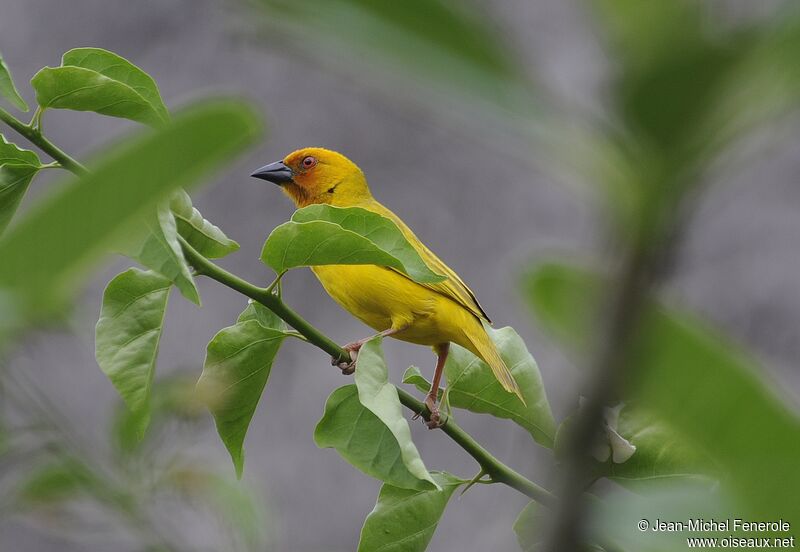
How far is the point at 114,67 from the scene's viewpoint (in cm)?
87

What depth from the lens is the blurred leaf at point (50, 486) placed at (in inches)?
22.5

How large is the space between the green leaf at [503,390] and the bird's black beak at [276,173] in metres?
1.35

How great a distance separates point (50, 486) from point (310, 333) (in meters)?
0.35

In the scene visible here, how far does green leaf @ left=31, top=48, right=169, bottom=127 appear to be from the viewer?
2.51 ft

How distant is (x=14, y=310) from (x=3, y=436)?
32cm

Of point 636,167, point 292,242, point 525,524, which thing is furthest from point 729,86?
point 525,524

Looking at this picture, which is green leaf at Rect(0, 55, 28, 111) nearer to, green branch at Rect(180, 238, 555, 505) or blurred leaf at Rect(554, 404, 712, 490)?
green branch at Rect(180, 238, 555, 505)

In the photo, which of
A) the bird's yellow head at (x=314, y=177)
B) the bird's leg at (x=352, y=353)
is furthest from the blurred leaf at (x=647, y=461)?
the bird's yellow head at (x=314, y=177)

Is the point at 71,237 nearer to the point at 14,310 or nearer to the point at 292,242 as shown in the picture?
the point at 14,310

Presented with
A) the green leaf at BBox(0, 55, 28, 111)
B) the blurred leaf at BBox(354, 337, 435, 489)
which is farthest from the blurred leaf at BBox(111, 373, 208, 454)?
the green leaf at BBox(0, 55, 28, 111)

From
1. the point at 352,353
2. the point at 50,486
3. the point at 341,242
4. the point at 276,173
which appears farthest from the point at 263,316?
the point at 276,173

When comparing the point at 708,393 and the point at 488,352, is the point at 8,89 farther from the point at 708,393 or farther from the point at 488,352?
the point at 488,352

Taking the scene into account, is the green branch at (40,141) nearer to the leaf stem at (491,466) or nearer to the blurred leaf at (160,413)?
the blurred leaf at (160,413)

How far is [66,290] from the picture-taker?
23cm
